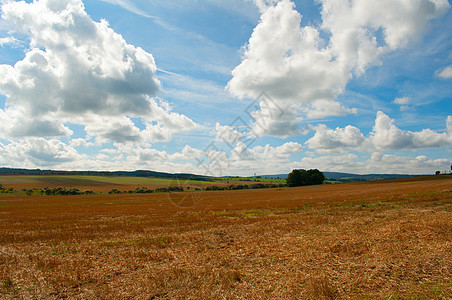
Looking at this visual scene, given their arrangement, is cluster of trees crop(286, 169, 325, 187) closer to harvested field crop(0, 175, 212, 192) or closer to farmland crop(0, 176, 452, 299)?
harvested field crop(0, 175, 212, 192)

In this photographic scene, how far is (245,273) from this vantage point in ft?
28.6

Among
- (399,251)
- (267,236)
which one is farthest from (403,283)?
(267,236)

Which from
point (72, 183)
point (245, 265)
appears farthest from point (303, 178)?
point (245, 265)

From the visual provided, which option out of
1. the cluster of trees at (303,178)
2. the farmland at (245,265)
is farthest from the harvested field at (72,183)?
the farmland at (245,265)

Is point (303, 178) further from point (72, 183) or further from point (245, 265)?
point (245, 265)

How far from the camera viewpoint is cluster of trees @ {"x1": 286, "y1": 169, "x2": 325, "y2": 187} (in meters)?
125

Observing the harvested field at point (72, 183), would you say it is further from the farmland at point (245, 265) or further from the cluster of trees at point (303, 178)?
the farmland at point (245, 265)

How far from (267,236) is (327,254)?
4521 millimetres

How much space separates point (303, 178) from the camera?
126 metres

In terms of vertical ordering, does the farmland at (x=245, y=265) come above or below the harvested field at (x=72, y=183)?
above

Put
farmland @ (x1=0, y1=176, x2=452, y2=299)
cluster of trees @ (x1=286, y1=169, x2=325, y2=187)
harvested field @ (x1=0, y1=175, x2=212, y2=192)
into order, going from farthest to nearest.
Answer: cluster of trees @ (x1=286, y1=169, x2=325, y2=187)
harvested field @ (x1=0, y1=175, x2=212, y2=192)
farmland @ (x1=0, y1=176, x2=452, y2=299)

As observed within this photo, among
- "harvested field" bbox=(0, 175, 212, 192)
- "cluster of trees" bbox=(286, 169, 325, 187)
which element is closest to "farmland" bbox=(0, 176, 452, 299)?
"harvested field" bbox=(0, 175, 212, 192)

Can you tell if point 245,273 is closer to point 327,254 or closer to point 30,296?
point 327,254

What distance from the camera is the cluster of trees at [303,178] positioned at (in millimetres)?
124688
